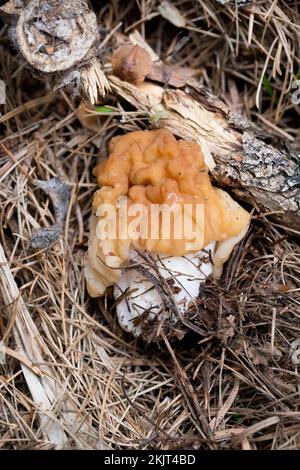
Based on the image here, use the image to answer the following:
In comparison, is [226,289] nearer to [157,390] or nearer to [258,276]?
[258,276]

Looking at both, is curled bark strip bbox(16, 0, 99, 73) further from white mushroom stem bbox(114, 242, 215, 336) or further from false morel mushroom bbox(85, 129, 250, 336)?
white mushroom stem bbox(114, 242, 215, 336)

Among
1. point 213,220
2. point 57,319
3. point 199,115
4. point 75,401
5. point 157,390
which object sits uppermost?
point 199,115

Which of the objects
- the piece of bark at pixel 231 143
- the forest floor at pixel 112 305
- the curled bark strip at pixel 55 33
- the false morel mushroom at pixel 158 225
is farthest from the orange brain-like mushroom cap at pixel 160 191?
the curled bark strip at pixel 55 33

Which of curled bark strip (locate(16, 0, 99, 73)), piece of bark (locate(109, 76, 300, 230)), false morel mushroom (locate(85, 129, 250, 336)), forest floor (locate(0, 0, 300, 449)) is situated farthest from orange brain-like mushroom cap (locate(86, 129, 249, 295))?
curled bark strip (locate(16, 0, 99, 73))

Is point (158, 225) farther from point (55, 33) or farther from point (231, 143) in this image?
point (55, 33)

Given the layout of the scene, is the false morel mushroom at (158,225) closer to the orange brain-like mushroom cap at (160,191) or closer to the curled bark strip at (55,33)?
the orange brain-like mushroom cap at (160,191)
